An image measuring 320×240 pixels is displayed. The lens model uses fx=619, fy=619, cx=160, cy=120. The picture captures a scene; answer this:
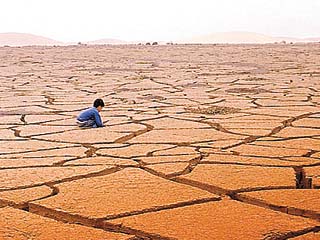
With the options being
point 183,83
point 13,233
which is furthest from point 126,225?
point 183,83

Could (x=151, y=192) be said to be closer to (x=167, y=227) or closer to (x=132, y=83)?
(x=167, y=227)

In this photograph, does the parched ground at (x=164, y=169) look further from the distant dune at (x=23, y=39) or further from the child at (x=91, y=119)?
the distant dune at (x=23, y=39)

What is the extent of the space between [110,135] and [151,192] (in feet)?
5.17

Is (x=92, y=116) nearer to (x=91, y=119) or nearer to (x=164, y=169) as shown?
(x=91, y=119)

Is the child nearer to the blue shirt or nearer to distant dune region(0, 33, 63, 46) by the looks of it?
the blue shirt

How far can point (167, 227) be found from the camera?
91.8 inches

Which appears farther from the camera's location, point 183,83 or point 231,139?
point 183,83

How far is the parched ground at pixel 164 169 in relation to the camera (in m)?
2.37

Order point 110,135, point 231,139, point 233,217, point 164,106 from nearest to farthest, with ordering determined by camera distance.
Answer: point 233,217, point 231,139, point 110,135, point 164,106

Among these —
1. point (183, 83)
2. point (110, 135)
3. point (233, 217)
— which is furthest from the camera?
point (183, 83)

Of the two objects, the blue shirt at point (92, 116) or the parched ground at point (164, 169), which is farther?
the blue shirt at point (92, 116)

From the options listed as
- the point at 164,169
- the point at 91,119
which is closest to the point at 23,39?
the point at 91,119

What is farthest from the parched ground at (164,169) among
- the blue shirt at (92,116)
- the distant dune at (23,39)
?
the distant dune at (23,39)

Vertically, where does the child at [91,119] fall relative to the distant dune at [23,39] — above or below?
above
